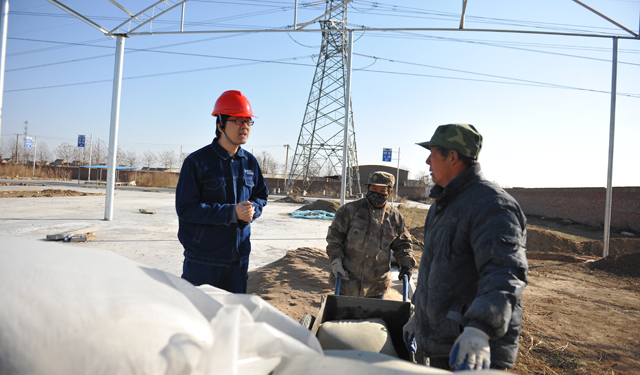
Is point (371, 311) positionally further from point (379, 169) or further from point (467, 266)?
point (379, 169)

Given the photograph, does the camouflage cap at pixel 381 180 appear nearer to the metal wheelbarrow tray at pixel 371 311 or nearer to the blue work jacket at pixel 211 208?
the metal wheelbarrow tray at pixel 371 311

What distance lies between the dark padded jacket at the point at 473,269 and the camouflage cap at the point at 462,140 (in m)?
0.09

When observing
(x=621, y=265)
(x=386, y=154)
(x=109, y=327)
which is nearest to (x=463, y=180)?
(x=109, y=327)

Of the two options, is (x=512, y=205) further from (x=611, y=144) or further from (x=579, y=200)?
(x=579, y=200)

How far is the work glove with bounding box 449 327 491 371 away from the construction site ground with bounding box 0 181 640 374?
8.87ft

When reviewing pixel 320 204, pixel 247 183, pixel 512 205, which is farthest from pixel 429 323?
pixel 320 204

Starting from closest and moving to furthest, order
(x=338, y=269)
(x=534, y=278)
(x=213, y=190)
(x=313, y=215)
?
(x=213, y=190)
(x=338, y=269)
(x=534, y=278)
(x=313, y=215)

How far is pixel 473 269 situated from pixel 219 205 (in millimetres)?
1553

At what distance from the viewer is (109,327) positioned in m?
0.97

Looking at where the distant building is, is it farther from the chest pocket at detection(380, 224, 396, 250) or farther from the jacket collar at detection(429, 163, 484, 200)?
the jacket collar at detection(429, 163, 484, 200)

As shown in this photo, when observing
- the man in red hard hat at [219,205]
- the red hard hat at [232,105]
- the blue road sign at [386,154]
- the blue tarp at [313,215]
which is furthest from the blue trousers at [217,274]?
the blue road sign at [386,154]

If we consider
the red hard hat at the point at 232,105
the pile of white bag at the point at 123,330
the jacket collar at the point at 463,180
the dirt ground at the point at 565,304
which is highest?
the red hard hat at the point at 232,105

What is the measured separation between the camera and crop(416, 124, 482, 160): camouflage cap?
1877mm

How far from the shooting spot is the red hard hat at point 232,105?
8.19 feet
